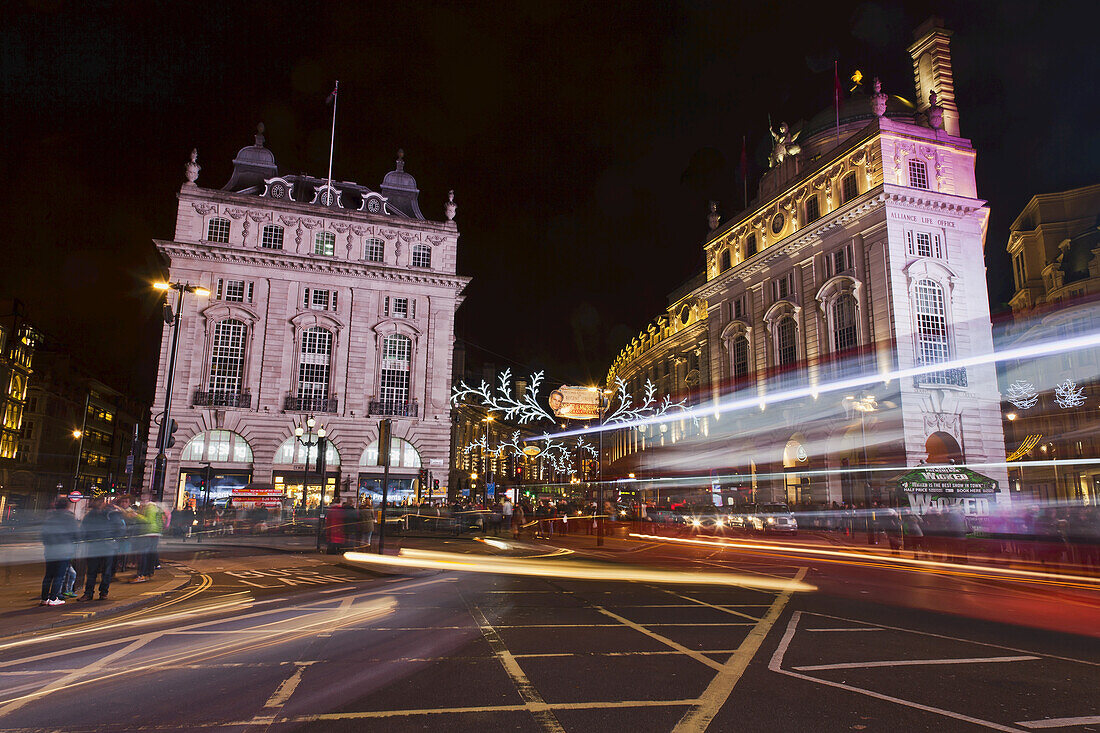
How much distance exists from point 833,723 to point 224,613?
9.29 meters

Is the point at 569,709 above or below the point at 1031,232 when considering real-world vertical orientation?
below

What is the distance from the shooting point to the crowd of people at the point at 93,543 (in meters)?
11.2

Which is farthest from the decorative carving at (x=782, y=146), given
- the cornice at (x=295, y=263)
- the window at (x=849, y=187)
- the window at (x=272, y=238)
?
the window at (x=272, y=238)

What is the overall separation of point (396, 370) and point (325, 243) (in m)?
11.7

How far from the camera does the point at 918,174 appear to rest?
44031 millimetres

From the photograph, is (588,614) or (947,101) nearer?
(588,614)

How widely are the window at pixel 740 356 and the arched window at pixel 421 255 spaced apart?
27.1 meters

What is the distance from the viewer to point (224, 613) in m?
10.7

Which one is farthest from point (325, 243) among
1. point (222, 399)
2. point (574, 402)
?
point (574, 402)

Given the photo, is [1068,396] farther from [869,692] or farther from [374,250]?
[374,250]

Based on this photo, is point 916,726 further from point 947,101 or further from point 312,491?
point 947,101

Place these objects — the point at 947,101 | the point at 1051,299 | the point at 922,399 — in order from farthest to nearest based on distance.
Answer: the point at 1051,299, the point at 947,101, the point at 922,399

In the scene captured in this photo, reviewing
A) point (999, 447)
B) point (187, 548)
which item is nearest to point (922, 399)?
point (999, 447)

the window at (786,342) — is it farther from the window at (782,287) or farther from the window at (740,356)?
the window at (740,356)
